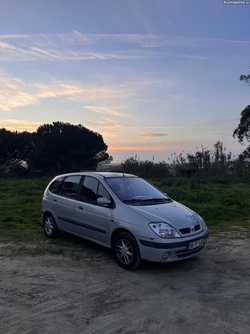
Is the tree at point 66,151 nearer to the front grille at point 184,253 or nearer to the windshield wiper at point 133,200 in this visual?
the windshield wiper at point 133,200

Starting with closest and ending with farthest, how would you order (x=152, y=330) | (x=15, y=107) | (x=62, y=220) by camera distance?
(x=152, y=330), (x=62, y=220), (x=15, y=107)

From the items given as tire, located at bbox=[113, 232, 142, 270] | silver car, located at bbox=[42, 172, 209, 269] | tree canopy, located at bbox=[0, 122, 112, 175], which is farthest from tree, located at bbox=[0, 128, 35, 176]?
tire, located at bbox=[113, 232, 142, 270]

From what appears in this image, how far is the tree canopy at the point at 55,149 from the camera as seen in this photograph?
30.8 m

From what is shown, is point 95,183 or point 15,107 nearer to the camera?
point 95,183

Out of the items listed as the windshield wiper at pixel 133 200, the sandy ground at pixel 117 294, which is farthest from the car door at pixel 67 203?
the windshield wiper at pixel 133 200

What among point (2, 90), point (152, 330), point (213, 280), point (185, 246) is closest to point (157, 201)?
point (185, 246)

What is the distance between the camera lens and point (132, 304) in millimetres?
3896

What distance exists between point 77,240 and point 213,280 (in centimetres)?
325

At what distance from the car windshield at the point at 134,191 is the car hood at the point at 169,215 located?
26cm

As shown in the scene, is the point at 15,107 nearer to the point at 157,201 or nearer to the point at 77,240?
the point at 77,240

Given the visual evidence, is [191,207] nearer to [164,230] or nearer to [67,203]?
[67,203]

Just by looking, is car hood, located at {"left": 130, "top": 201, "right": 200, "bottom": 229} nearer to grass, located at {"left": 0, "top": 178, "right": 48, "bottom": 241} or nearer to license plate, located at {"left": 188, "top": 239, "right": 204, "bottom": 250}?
license plate, located at {"left": 188, "top": 239, "right": 204, "bottom": 250}

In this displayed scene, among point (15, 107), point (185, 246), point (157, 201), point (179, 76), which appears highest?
point (179, 76)

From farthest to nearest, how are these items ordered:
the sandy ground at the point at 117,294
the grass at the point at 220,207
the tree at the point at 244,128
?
1. the tree at the point at 244,128
2. the grass at the point at 220,207
3. the sandy ground at the point at 117,294
